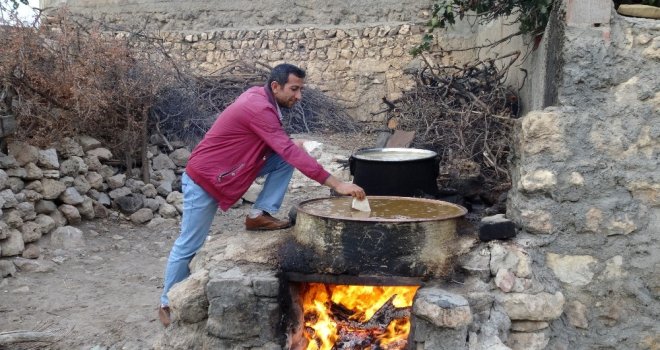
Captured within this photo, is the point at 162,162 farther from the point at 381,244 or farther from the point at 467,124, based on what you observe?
the point at 381,244

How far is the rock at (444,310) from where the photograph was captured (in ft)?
10.6

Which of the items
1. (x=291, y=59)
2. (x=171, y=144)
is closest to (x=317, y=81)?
(x=291, y=59)

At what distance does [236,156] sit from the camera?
3916 millimetres

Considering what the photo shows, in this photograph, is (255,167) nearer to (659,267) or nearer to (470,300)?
(470,300)

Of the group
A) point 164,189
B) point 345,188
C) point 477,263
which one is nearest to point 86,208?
point 164,189

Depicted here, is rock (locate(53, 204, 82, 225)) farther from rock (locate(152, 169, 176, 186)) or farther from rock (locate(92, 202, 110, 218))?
rock (locate(152, 169, 176, 186))

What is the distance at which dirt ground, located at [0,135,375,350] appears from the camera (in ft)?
15.5

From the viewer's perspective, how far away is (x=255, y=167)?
3986 millimetres

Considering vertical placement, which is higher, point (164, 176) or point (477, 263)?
point (477, 263)

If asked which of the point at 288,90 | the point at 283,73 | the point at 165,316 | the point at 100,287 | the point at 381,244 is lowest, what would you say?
the point at 100,287

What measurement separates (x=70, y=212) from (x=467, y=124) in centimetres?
419

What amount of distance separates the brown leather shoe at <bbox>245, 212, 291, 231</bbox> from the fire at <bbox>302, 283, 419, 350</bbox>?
0.53 meters

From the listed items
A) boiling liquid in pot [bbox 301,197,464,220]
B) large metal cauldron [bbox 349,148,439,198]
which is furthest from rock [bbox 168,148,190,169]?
boiling liquid in pot [bbox 301,197,464,220]

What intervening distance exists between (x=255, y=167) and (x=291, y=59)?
7329 millimetres
